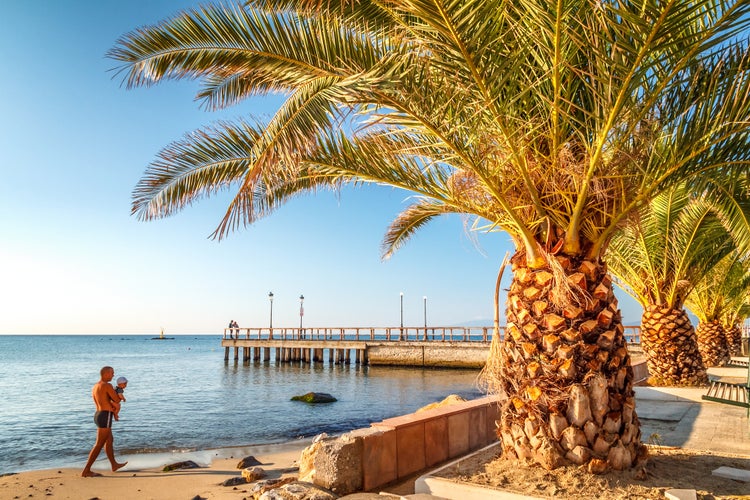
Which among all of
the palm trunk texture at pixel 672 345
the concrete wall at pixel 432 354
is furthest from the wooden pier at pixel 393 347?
the palm trunk texture at pixel 672 345

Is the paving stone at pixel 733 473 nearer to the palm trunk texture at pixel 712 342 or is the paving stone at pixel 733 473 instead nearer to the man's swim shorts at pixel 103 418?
the man's swim shorts at pixel 103 418

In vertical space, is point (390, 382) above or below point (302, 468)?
below

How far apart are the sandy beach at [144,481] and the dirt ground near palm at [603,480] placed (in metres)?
3.47

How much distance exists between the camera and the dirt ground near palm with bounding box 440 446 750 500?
3.69 meters

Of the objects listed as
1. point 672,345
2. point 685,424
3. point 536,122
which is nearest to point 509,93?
point 536,122

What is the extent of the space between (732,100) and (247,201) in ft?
13.3

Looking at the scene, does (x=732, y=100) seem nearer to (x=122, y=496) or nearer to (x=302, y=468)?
(x=302, y=468)

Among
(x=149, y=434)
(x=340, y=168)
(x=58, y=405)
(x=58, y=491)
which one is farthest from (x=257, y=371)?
(x=340, y=168)

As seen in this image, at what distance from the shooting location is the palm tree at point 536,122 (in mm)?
3711

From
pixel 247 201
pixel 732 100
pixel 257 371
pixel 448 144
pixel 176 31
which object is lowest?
pixel 257 371

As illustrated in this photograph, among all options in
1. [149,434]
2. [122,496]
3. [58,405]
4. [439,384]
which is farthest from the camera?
[439,384]

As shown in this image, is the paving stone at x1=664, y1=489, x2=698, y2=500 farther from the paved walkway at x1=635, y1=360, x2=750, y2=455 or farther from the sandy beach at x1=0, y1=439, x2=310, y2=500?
the sandy beach at x1=0, y1=439, x2=310, y2=500

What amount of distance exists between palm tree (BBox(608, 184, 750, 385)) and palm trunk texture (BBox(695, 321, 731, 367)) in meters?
7.14

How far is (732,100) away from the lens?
4.20m
